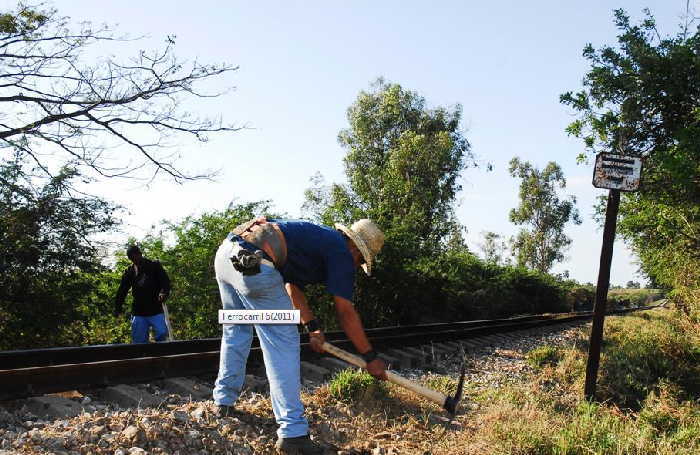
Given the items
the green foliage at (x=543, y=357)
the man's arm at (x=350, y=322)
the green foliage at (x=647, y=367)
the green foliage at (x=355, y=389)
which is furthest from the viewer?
the green foliage at (x=543, y=357)

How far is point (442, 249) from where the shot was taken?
62.0 feet

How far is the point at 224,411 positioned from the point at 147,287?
491 cm

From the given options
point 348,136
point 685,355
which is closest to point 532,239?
point 348,136

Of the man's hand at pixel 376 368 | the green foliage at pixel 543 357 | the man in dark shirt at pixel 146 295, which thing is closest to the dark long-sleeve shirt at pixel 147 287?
the man in dark shirt at pixel 146 295

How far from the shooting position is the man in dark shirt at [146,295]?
8664 millimetres

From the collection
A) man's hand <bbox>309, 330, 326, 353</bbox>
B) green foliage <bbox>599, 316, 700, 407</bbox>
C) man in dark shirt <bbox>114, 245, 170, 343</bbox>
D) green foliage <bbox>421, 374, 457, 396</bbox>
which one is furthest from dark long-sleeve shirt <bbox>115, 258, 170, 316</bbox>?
green foliage <bbox>599, 316, 700, 407</bbox>

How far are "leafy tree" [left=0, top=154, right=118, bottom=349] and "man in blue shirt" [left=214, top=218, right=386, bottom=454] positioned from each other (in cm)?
782

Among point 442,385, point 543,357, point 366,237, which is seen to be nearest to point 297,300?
point 366,237

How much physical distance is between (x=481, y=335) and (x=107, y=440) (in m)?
10.4

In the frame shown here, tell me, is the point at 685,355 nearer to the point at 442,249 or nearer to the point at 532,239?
the point at 442,249

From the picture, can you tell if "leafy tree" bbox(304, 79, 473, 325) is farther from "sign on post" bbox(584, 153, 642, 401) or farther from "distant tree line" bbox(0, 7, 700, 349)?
"sign on post" bbox(584, 153, 642, 401)

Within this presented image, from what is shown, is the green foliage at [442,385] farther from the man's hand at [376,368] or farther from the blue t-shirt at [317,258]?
the blue t-shirt at [317,258]

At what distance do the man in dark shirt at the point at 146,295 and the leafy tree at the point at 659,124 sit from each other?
1251 centimetres

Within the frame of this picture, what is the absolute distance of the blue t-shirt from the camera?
395 cm
